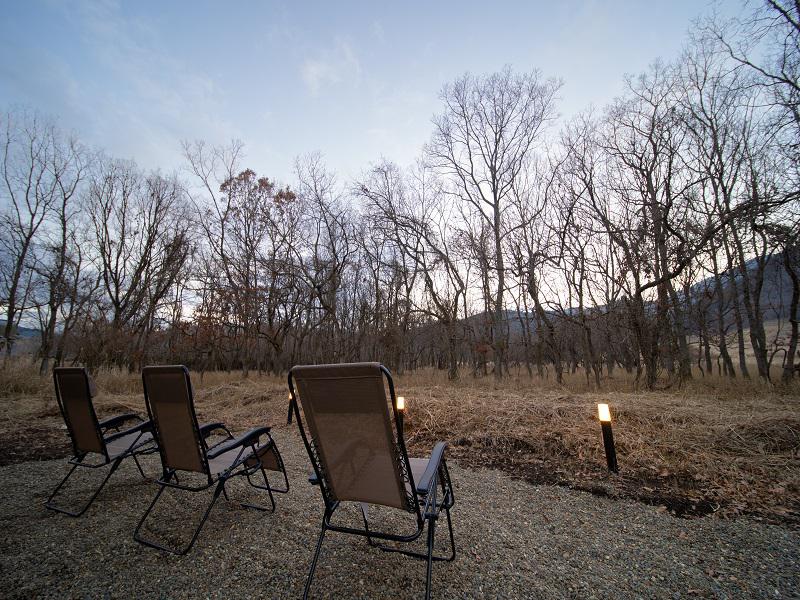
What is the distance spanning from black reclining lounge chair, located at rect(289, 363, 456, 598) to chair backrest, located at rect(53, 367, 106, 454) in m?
2.22

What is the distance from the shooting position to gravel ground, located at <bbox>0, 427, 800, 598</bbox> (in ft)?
6.09

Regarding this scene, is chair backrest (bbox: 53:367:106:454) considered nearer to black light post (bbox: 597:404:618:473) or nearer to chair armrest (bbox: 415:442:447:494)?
→ chair armrest (bbox: 415:442:447:494)

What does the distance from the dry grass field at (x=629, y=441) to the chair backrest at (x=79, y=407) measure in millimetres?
2264

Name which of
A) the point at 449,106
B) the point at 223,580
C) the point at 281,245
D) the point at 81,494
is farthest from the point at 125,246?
the point at 223,580

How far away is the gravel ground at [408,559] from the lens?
1.86m

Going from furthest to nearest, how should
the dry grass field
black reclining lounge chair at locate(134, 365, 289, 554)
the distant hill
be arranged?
1. the distant hill
2. the dry grass field
3. black reclining lounge chair at locate(134, 365, 289, 554)

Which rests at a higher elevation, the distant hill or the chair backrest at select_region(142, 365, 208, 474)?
the distant hill

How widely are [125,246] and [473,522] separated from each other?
23.7 metres

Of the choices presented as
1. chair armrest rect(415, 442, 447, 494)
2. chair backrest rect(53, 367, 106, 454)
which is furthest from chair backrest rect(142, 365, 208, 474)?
chair armrest rect(415, 442, 447, 494)

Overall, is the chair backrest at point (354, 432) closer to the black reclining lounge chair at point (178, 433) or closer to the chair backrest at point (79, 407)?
the black reclining lounge chair at point (178, 433)

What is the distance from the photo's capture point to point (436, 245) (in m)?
15.2

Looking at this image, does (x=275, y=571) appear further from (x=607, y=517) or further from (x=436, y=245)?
(x=436, y=245)

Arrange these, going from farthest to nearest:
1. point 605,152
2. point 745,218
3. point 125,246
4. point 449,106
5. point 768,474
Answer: point 125,246, point 449,106, point 605,152, point 745,218, point 768,474

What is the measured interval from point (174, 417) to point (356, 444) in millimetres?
1577
